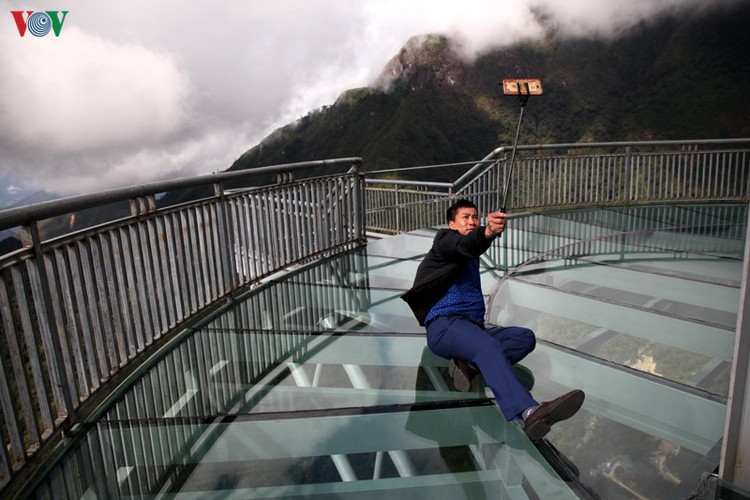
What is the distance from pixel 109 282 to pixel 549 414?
2.25 metres

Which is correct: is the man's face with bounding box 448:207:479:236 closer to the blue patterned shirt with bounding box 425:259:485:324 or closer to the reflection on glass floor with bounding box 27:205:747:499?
the blue patterned shirt with bounding box 425:259:485:324

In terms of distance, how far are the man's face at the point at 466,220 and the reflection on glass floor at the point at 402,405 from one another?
2.60 feet

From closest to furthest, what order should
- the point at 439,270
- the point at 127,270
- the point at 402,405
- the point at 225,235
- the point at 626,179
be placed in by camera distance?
the point at 402,405 → the point at 127,270 → the point at 439,270 → the point at 225,235 → the point at 626,179

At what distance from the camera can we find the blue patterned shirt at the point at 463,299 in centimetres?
311

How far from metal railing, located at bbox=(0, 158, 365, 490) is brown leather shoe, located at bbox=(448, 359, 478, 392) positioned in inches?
70.4

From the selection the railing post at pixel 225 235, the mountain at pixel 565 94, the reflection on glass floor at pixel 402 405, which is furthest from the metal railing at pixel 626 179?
the mountain at pixel 565 94

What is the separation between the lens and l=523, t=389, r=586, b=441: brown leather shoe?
218cm

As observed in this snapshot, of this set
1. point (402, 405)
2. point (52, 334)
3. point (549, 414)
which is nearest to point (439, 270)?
point (402, 405)

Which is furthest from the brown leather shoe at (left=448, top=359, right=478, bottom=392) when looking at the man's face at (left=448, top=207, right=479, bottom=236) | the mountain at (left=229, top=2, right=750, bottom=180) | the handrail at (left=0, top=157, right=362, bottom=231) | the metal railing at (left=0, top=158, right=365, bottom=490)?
the mountain at (left=229, top=2, right=750, bottom=180)

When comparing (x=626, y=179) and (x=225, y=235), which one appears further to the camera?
(x=626, y=179)

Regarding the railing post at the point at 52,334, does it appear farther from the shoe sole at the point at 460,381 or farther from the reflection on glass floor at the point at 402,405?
the shoe sole at the point at 460,381

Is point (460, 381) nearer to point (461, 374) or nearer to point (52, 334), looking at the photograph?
point (461, 374)


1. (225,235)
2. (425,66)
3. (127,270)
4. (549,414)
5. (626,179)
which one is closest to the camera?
(549,414)

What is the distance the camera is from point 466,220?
3197mm
